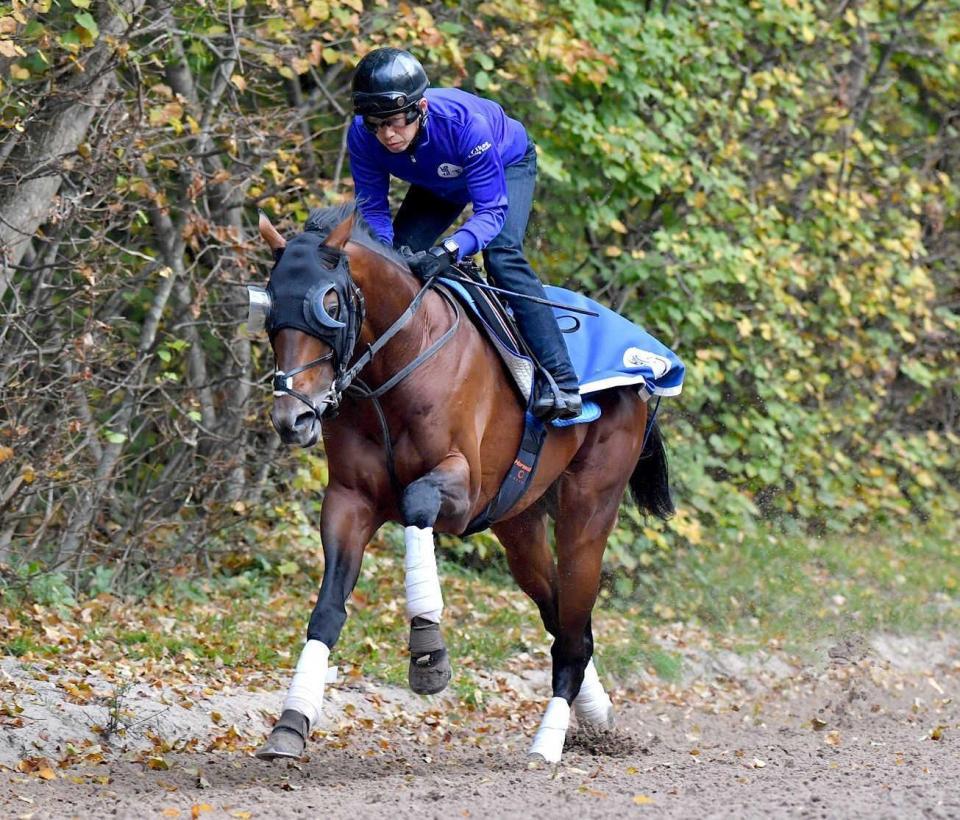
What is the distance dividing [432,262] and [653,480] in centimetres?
261

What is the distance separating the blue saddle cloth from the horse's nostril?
1996mm

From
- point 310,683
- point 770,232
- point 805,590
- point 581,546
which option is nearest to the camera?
point 310,683

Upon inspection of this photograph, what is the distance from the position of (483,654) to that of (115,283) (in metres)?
3.19

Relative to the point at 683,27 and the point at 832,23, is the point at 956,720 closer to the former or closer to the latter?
the point at 683,27

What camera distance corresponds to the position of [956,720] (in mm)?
8438

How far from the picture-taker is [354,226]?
5.56 metres

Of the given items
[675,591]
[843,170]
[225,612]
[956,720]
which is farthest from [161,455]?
[843,170]

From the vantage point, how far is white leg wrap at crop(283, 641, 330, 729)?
5.23 m

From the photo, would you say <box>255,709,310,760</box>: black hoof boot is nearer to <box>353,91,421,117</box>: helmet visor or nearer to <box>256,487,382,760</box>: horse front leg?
<box>256,487,382,760</box>: horse front leg

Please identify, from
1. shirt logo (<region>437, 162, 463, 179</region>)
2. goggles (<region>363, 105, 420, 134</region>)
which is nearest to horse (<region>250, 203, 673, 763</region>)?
goggles (<region>363, 105, 420, 134</region>)

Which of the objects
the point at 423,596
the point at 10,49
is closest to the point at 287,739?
the point at 423,596

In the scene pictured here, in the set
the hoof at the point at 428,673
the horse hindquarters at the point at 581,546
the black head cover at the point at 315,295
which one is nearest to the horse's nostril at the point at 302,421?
the black head cover at the point at 315,295

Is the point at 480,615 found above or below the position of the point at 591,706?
below

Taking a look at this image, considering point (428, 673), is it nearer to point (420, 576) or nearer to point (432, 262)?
point (420, 576)
